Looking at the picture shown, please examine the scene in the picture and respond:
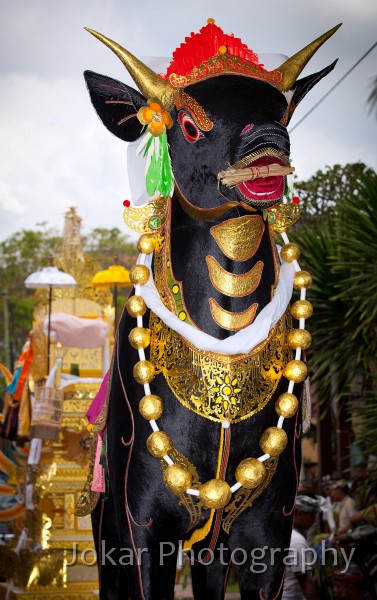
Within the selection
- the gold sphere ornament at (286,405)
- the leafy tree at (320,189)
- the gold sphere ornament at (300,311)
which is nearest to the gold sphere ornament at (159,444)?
the gold sphere ornament at (286,405)

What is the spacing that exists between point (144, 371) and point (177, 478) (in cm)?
35

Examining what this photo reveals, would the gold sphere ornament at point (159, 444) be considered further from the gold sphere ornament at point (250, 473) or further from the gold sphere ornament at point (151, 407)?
the gold sphere ornament at point (250, 473)

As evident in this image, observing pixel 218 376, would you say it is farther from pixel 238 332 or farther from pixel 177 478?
pixel 177 478

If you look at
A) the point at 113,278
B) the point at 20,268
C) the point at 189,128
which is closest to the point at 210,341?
the point at 189,128

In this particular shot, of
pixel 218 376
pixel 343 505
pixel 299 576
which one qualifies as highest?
pixel 218 376

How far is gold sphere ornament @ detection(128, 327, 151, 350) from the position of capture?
2.79m

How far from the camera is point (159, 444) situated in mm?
2672

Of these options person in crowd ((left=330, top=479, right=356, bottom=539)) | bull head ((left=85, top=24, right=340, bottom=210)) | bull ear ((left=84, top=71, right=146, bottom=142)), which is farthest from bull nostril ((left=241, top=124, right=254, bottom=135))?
person in crowd ((left=330, top=479, right=356, bottom=539))

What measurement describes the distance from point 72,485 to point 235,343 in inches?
206

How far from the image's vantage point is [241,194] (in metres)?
2.59

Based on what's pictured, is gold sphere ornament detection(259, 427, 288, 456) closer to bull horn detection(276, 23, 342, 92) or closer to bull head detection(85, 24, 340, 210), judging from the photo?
bull head detection(85, 24, 340, 210)

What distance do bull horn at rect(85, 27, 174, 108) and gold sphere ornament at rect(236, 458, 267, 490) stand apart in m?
1.18

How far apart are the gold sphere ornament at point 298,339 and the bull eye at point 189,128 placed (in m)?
0.71

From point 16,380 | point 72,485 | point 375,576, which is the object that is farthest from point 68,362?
point 375,576
